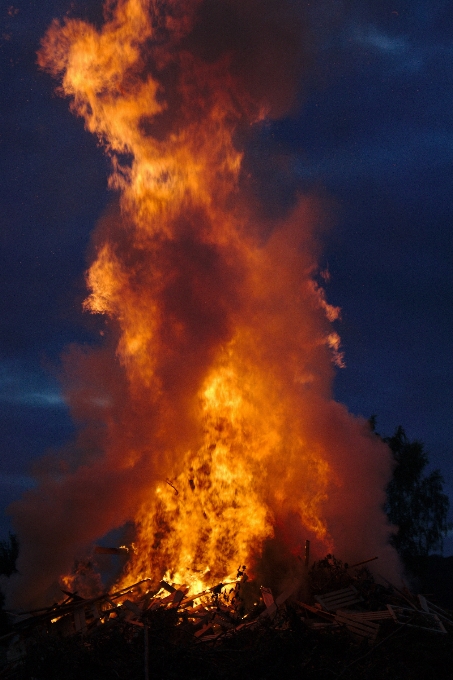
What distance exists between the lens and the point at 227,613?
15.1 meters

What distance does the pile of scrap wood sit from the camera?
1335 cm

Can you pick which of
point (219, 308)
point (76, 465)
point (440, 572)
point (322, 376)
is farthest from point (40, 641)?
point (440, 572)

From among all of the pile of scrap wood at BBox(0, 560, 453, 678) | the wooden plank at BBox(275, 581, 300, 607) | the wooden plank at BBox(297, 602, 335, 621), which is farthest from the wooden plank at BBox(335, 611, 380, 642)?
the wooden plank at BBox(275, 581, 300, 607)

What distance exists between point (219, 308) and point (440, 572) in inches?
1249

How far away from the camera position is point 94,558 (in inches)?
737

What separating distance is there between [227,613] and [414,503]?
68.8 feet

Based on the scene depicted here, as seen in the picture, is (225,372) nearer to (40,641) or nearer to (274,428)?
(274,428)

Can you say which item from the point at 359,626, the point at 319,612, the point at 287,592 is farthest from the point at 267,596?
the point at 359,626

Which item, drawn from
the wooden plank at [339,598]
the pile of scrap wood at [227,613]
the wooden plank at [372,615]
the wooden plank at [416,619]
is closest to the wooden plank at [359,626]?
the pile of scrap wood at [227,613]

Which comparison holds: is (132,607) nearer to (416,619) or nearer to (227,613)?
(227,613)

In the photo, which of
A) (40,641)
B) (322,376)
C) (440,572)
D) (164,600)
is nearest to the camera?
(40,641)

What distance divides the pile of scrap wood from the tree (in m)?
16.1

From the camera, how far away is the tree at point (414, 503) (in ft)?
106

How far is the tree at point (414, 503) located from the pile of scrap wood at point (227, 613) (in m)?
16.1
